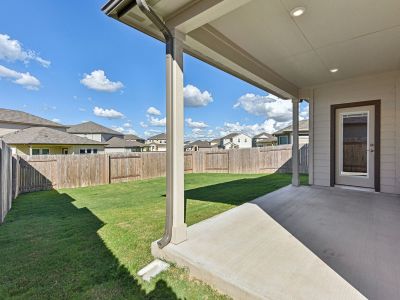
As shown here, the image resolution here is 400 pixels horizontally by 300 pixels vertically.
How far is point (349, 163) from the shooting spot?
18.5ft

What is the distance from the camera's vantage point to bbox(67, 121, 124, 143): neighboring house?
29344 mm

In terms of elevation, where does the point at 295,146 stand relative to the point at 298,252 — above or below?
above

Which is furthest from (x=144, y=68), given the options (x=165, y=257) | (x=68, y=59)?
(x=165, y=257)

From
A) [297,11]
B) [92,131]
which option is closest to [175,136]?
[297,11]

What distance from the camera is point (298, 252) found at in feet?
7.23

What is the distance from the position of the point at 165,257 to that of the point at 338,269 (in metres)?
1.70

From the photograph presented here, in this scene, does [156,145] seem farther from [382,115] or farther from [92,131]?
[382,115]

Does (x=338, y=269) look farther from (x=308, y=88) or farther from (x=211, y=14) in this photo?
(x=308, y=88)

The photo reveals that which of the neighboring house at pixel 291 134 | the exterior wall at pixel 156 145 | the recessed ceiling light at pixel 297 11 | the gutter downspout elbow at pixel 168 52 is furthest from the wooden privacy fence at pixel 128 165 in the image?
the exterior wall at pixel 156 145

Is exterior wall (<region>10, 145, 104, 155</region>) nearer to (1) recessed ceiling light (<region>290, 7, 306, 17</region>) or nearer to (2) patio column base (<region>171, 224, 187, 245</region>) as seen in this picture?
(2) patio column base (<region>171, 224, 187, 245</region>)

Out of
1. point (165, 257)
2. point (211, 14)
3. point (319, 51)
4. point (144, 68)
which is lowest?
point (165, 257)

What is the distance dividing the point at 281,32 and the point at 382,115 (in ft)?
12.2

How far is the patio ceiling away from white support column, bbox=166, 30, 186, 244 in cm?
40

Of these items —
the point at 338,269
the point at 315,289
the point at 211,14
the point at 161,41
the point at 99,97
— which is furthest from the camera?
the point at 99,97
